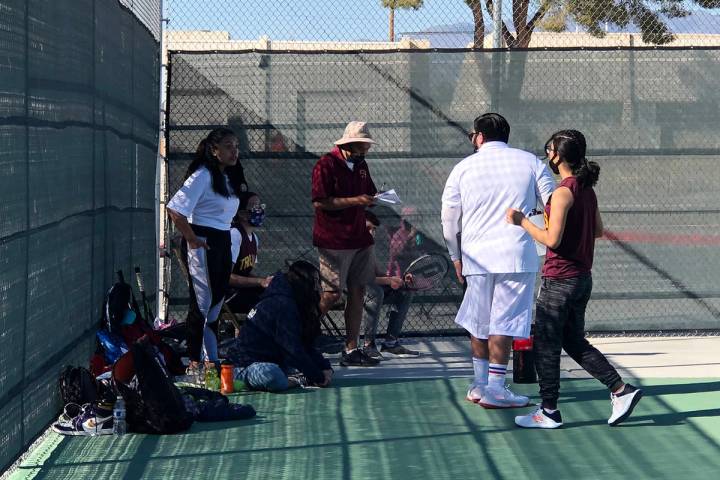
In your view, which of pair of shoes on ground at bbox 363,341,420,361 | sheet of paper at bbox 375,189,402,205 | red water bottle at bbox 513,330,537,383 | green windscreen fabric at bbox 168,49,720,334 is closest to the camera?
red water bottle at bbox 513,330,537,383

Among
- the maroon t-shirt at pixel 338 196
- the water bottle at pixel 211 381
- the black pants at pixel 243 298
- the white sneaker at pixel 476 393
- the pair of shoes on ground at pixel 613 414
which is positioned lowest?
the water bottle at pixel 211 381

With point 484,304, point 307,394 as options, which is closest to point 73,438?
point 307,394

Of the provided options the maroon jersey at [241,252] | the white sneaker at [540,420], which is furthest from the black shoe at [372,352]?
the white sneaker at [540,420]

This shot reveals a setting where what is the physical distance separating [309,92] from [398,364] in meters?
2.61

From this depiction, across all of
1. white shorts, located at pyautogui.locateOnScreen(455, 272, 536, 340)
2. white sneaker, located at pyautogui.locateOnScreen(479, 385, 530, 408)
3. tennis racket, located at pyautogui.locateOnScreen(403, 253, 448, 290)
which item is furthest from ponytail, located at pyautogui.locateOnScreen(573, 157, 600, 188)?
tennis racket, located at pyautogui.locateOnScreen(403, 253, 448, 290)

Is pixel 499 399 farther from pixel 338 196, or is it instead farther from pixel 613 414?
pixel 338 196

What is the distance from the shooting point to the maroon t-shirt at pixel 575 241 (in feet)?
22.7

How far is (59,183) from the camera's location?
22.5ft

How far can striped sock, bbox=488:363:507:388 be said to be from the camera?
748 centimetres

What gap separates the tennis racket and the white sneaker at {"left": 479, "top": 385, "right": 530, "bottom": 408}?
285 cm

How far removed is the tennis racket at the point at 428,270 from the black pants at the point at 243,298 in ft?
5.04

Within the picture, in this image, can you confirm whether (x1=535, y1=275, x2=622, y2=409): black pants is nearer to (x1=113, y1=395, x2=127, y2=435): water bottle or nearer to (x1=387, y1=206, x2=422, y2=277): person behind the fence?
(x1=113, y1=395, x2=127, y2=435): water bottle

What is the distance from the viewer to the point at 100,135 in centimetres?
821

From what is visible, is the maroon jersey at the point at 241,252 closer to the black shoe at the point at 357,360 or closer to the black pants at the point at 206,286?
the black pants at the point at 206,286
